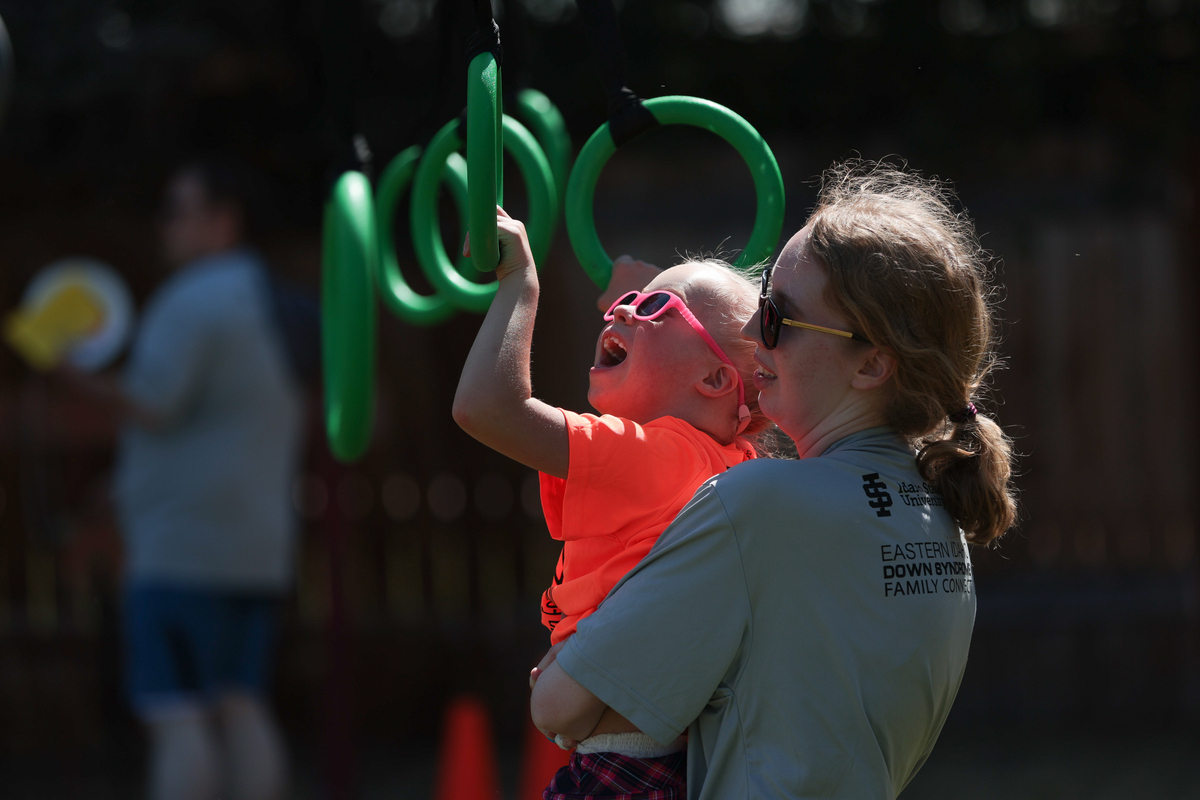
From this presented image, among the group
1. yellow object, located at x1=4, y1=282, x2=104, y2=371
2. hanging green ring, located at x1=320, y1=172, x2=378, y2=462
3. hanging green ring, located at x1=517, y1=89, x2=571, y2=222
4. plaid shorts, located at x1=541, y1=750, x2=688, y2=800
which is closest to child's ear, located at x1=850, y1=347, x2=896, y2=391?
plaid shorts, located at x1=541, y1=750, x2=688, y2=800

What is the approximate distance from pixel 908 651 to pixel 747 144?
0.62 metres

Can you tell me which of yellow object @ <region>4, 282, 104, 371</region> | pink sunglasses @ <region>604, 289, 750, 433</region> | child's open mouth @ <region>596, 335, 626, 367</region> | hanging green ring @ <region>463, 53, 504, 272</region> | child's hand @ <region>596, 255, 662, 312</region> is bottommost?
child's open mouth @ <region>596, 335, 626, 367</region>

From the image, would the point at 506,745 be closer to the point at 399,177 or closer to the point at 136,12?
the point at 136,12

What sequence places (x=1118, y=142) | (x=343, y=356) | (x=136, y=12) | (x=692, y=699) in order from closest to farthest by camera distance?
(x=692, y=699)
(x=343, y=356)
(x=136, y=12)
(x=1118, y=142)

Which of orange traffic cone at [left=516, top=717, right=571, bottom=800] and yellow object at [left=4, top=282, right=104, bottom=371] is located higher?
yellow object at [left=4, top=282, right=104, bottom=371]

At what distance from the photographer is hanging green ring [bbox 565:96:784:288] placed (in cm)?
141

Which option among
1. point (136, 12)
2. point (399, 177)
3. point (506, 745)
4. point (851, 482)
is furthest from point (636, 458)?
point (506, 745)

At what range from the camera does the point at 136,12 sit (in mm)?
3881

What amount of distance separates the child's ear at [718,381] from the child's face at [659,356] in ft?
0.03

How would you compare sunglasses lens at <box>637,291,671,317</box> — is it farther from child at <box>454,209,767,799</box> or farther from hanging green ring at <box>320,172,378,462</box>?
hanging green ring at <box>320,172,378,462</box>

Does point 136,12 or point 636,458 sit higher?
point 136,12

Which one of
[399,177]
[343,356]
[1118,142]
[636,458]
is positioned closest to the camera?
[636,458]

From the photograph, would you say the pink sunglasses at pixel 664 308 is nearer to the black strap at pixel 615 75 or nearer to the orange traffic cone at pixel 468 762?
the black strap at pixel 615 75

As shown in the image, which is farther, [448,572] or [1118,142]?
[448,572]
